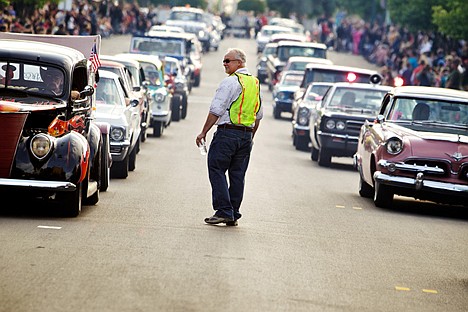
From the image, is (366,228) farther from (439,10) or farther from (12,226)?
(439,10)

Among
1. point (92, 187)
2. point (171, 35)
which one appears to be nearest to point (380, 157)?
point (92, 187)

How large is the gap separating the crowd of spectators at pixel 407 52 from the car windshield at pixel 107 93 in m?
6.05

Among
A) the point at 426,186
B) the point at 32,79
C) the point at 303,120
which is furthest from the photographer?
the point at 303,120

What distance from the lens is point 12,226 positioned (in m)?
11.3

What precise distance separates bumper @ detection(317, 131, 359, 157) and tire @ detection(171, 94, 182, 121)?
30.7 ft

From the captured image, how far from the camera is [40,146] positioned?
11922 millimetres

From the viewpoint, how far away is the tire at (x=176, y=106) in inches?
1246

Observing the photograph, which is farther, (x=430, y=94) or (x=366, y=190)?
(x=366, y=190)

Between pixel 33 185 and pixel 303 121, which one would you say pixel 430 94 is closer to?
pixel 33 185

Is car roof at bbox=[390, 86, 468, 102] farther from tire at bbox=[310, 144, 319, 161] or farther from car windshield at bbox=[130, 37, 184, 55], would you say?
car windshield at bbox=[130, 37, 184, 55]

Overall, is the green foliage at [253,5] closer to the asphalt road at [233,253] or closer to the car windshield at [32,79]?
the asphalt road at [233,253]

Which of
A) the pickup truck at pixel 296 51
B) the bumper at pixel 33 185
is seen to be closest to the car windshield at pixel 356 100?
the bumper at pixel 33 185

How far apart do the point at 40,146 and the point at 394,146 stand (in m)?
5.29

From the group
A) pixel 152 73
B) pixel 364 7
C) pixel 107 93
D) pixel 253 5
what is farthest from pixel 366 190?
pixel 253 5
